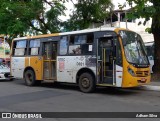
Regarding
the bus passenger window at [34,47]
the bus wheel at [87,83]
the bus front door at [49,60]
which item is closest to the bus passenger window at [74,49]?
the bus wheel at [87,83]

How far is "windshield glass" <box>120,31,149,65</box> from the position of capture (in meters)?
13.0

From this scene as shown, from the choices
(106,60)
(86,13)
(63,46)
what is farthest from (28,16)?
(106,60)

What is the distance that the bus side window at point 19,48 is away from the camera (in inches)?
688

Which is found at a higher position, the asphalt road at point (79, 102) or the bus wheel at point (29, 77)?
the bus wheel at point (29, 77)

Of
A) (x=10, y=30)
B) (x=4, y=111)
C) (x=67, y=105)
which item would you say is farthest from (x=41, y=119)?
(x=10, y=30)

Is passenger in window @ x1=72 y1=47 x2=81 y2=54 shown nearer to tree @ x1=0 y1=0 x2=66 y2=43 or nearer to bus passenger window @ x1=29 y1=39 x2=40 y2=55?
bus passenger window @ x1=29 y1=39 x2=40 y2=55

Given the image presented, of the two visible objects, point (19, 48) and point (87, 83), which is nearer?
point (87, 83)

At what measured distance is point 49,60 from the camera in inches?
625

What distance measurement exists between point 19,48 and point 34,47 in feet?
4.69

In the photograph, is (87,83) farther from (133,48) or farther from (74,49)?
(133,48)

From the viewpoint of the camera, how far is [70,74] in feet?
48.3

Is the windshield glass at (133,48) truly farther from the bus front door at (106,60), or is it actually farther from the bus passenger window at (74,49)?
the bus passenger window at (74,49)

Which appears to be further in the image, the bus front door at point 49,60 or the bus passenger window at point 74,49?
the bus front door at point 49,60

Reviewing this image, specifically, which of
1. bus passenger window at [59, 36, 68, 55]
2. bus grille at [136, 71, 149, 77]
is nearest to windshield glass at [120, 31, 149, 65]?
bus grille at [136, 71, 149, 77]
